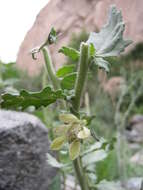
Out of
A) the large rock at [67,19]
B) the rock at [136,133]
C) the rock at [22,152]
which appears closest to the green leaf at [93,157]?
the rock at [22,152]

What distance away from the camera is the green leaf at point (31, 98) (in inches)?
16.7

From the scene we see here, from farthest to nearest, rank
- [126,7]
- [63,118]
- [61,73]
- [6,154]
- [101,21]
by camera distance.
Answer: [101,21] < [126,7] < [6,154] < [61,73] < [63,118]

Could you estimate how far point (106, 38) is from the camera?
0.49 meters

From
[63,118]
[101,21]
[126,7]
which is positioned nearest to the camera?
[63,118]

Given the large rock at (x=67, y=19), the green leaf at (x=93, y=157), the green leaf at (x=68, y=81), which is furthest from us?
the large rock at (x=67, y=19)

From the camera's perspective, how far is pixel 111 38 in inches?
18.7

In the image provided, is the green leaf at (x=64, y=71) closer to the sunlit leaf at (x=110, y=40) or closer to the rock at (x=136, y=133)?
the sunlit leaf at (x=110, y=40)

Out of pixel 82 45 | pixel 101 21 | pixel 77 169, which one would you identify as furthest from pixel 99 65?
pixel 101 21

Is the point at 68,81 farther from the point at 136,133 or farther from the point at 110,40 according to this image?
the point at 136,133

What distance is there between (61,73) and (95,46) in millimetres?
76

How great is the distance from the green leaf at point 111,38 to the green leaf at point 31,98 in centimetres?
8

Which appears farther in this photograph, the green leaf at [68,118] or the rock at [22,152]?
the rock at [22,152]

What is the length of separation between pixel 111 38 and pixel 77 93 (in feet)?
0.29

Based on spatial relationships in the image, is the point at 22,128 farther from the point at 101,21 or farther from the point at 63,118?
the point at 101,21
